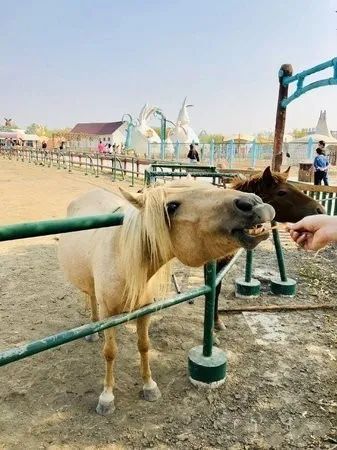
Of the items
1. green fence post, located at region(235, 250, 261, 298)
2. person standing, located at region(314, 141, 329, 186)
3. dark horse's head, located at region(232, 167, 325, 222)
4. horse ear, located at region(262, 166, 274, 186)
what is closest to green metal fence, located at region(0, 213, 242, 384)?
dark horse's head, located at region(232, 167, 325, 222)

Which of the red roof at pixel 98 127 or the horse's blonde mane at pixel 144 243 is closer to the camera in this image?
the horse's blonde mane at pixel 144 243

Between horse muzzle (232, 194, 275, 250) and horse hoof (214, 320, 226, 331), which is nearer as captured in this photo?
horse muzzle (232, 194, 275, 250)

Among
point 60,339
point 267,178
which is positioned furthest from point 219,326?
point 60,339

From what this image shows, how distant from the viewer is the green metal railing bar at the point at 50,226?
52.4 inches

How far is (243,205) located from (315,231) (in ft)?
1.99

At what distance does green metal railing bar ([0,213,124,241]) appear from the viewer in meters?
1.33

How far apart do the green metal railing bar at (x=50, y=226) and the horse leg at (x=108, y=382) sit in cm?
114

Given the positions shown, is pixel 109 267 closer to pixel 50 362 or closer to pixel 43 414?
pixel 43 414

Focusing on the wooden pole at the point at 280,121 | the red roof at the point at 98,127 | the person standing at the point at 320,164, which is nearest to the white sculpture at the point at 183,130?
the red roof at the point at 98,127

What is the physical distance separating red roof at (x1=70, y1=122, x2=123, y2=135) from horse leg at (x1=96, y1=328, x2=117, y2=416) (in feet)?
246

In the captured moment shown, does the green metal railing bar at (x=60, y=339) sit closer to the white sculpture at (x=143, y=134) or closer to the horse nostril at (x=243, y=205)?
the horse nostril at (x=243, y=205)

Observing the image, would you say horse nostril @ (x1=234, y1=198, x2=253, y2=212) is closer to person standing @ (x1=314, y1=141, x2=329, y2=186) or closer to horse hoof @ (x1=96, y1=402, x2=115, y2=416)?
horse hoof @ (x1=96, y1=402, x2=115, y2=416)

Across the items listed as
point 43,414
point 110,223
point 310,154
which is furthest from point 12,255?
point 310,154

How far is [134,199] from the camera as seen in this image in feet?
6.18
